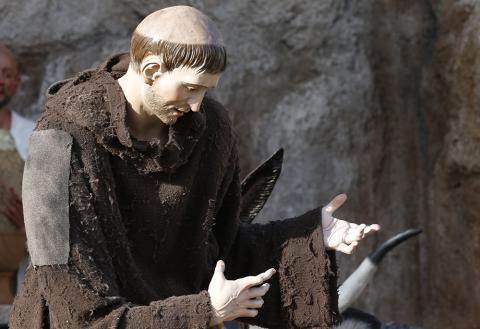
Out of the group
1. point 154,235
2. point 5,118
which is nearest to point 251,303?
point 154,235

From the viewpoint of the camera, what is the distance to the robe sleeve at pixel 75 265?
242 centimetres

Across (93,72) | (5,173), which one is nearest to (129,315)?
(93,72)

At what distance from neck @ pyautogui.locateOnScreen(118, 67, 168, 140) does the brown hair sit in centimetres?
8

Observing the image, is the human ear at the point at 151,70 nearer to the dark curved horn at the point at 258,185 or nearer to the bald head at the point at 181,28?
the bald head at the point at 181,28

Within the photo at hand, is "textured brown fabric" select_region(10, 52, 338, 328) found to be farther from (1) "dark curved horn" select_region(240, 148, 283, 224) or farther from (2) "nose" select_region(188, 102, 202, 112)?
(1) "dark curved horn" select_region(240, 148, 283, 224)

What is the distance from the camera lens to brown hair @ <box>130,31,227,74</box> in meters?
2.42

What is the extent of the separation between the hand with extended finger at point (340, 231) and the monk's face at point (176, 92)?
0.44 metres

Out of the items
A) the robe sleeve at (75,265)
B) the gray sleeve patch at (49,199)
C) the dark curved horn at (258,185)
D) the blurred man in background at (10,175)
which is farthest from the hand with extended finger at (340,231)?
the blurred man in background at (10,175)

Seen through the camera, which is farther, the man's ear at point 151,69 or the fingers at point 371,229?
the fingers at point 371,229

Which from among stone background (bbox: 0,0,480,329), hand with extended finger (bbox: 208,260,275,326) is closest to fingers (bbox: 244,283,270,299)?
hand with extended finger (bbox: 208,260,275,326)

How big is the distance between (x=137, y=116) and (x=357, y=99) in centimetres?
256

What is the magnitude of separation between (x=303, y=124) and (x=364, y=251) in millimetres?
589

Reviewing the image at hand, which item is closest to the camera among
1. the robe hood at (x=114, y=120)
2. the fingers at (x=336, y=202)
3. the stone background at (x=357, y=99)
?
the robe hood at (x=114, y=120)

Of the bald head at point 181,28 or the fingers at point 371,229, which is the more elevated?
the bald head at point 181,28
